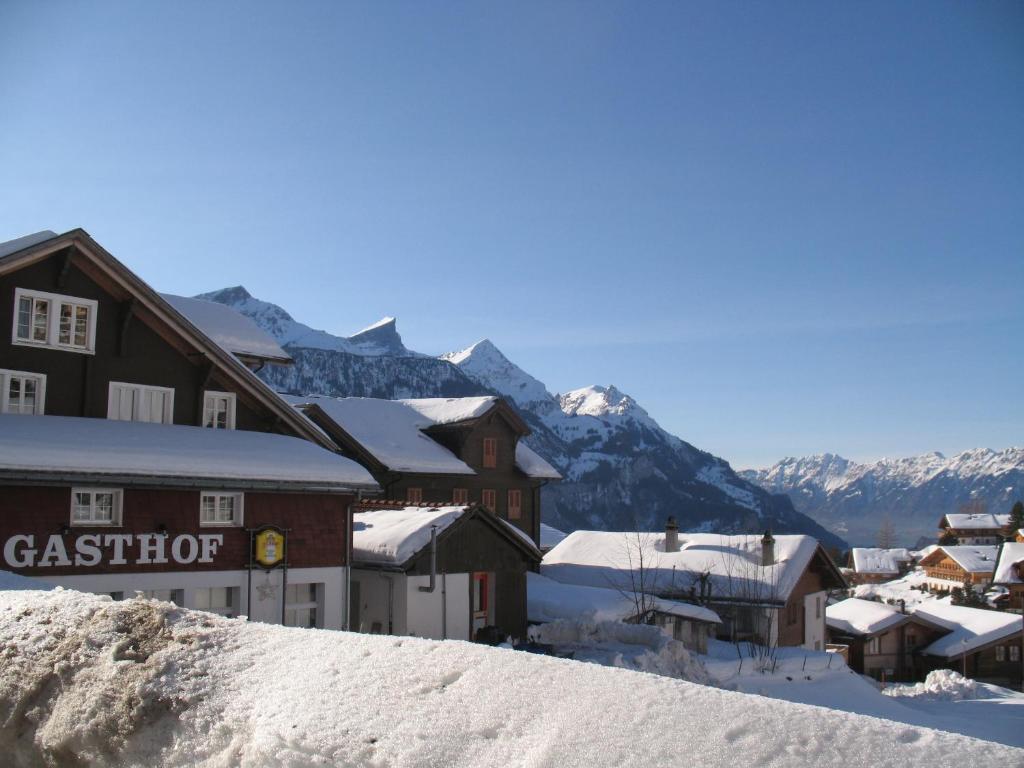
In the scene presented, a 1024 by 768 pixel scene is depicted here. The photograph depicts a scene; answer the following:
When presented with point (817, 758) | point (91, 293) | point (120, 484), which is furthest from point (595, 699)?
point (91, 293)

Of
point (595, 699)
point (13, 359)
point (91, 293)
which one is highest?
point (91, 293)

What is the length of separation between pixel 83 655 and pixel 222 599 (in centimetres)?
1531

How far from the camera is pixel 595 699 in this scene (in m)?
5.86

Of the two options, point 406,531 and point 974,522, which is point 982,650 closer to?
point 406,531

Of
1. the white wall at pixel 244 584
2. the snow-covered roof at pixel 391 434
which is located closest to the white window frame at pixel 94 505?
the white wall at pixel 244 584

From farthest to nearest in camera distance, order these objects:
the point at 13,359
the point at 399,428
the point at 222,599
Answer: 1. the point at 399,428
2. the point at 222,599
3. the point at 13,359

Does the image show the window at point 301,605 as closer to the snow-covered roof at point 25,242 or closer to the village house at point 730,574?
the snow-covered roof at point 25,242

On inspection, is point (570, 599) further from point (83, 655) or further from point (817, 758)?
point (817, 758)

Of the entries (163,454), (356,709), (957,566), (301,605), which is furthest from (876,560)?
(356,709)

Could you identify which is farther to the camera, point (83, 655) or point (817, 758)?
point (83, 655)

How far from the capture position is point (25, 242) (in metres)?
21.5

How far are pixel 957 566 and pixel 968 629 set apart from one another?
5703cm

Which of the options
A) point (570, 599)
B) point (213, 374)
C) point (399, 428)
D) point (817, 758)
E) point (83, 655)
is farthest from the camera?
point (399, 428)

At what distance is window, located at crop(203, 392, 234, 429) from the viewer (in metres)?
24.8
